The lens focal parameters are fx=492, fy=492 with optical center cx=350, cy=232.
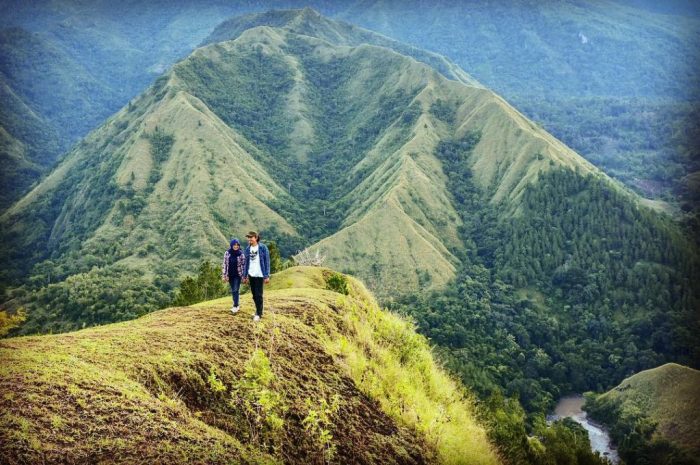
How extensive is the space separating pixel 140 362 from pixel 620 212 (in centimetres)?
19682

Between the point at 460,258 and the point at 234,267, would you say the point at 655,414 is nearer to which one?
the point at 460,258

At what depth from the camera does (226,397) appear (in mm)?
13641

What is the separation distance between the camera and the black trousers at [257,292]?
60.6 ft

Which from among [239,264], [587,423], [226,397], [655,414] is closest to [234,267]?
[239,264]

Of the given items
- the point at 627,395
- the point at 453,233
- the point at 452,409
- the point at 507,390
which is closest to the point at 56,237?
the point at 453,233

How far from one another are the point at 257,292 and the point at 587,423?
119154 mm

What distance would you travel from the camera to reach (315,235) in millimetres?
190375

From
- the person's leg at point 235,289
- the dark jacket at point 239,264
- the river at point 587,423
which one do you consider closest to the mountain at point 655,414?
the river at point 587,423

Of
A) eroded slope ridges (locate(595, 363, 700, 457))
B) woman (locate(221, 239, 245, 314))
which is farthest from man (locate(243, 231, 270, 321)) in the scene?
eroded slope ridges (locate(595, 363, 700, 457))

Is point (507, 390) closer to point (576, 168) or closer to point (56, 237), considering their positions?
point (576, 168)

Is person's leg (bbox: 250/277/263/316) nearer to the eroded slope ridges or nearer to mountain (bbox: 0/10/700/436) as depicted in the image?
mountain (bbox: 0/10/700/436)

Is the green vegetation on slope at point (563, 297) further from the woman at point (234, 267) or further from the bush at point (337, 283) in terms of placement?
the woman at point (234, 267)

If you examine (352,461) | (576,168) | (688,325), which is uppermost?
(352,461)

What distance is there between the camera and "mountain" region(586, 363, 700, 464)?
91.5m
